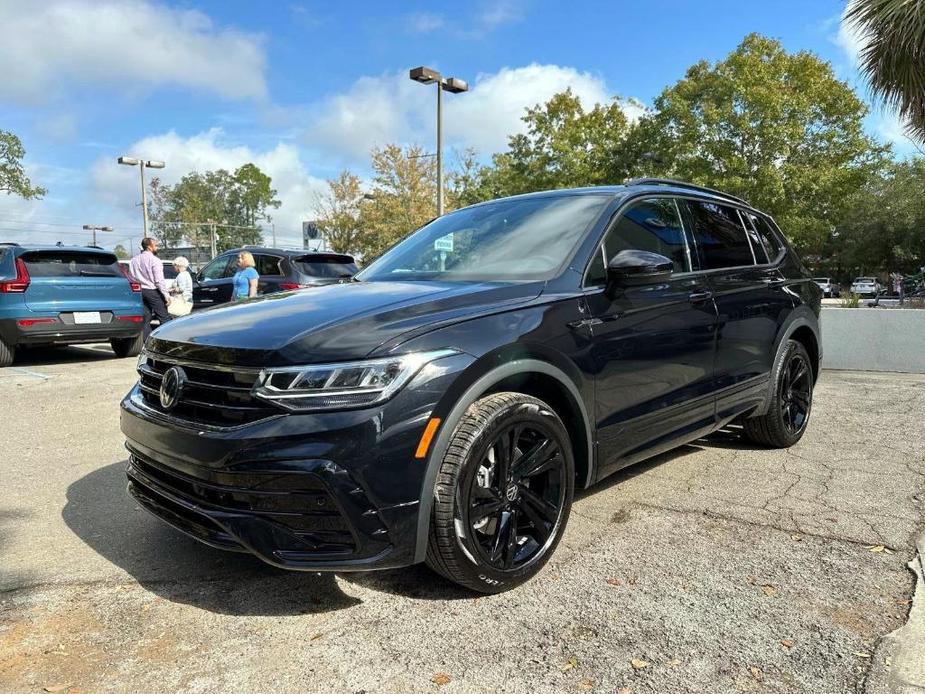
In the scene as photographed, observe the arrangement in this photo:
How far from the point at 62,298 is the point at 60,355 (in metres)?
1.95

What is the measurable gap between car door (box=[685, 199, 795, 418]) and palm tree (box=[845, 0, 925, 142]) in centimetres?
567

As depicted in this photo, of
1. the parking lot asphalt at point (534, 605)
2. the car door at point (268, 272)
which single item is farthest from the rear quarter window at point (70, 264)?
the parking lot asphalt at point (534, 605)

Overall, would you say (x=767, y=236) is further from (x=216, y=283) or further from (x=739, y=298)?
(x=216, y=283)

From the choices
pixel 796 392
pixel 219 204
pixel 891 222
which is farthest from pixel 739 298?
pixel 219 204

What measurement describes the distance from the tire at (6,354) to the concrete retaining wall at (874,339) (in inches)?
413

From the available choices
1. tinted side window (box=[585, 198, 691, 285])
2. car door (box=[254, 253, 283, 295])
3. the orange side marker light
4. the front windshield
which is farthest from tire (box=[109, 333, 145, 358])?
the orange side marker light

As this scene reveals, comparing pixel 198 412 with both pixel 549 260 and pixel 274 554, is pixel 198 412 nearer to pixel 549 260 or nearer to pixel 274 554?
pixel 274 554

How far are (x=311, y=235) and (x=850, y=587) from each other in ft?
114

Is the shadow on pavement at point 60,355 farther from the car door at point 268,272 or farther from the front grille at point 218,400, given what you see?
the front grille at point 218,400

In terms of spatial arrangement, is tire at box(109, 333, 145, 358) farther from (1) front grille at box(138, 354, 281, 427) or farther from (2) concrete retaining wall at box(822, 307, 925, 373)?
(2) concrete retaining wall at box(822, 307, 925, 373)

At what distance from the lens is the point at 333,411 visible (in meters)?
2.27

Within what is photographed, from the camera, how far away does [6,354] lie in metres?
8.70

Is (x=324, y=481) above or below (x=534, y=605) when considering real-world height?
above

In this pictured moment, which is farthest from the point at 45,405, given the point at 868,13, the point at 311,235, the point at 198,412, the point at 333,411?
the point at 311,235
